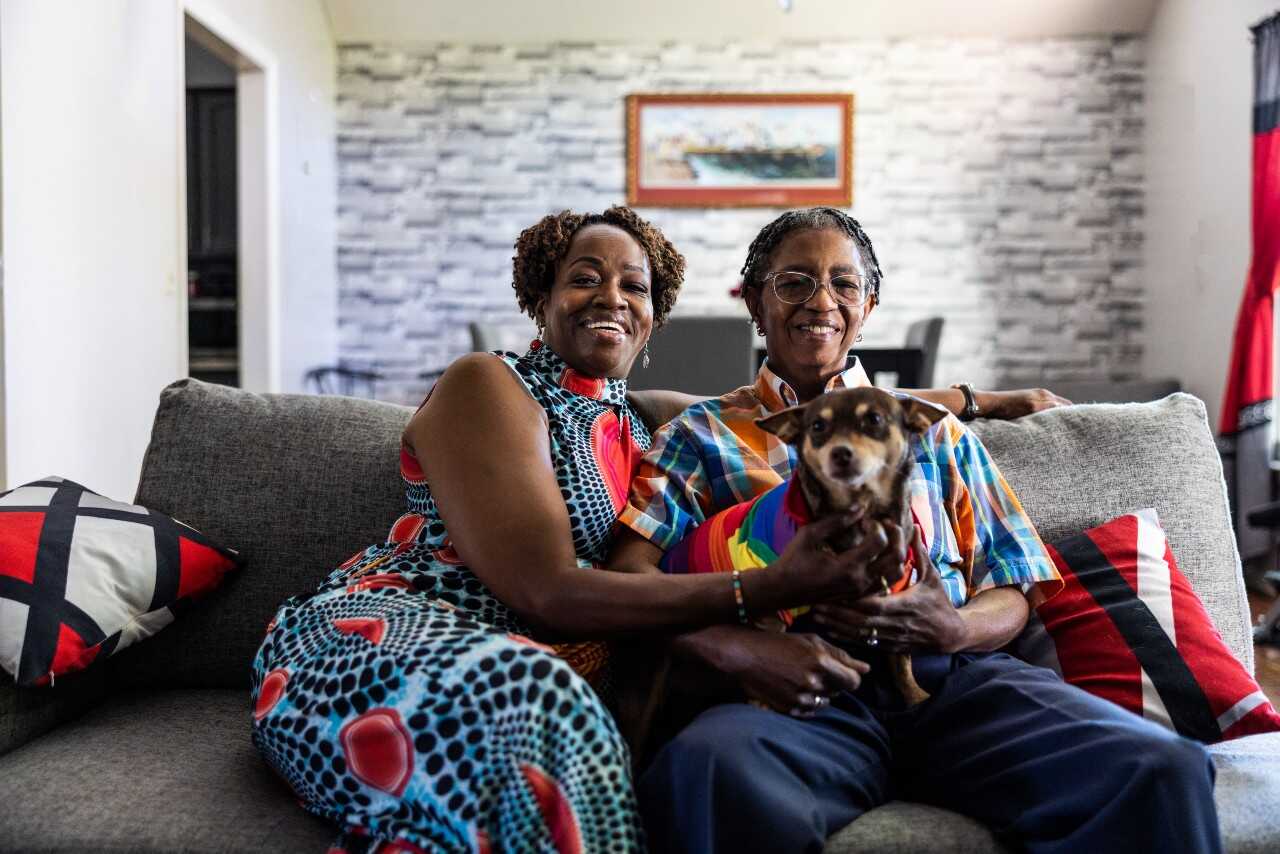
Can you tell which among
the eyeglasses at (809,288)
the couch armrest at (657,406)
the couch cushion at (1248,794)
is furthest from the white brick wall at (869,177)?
the couch cushion at (1248,794)

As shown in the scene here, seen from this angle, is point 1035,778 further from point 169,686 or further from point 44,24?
point 44,24

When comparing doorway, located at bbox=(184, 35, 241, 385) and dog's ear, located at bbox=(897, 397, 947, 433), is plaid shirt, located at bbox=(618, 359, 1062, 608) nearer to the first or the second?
dog's ear, located at bbox=(897, 397, 947, 433)

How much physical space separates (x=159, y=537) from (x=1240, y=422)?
4.50 meters

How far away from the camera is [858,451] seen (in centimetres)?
119

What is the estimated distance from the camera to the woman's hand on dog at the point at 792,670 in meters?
1.28

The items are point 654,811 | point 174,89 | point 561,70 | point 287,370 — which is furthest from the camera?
point 561,70

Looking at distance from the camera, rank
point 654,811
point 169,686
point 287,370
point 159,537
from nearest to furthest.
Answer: point 654,811, point 159,537, point 169,686, point 287,370

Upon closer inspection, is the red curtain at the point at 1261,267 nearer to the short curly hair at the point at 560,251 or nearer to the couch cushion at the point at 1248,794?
the couch cushion at the point at 1248,794

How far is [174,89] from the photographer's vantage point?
4422 mm

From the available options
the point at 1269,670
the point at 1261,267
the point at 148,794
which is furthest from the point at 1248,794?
the point at 1261,267

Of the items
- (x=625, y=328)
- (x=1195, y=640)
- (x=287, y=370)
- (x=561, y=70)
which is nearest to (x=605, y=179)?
(x=561, y=70)

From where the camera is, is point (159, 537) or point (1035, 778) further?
point (159, 537)

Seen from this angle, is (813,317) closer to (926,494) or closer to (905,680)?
(926,494)

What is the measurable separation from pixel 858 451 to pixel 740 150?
5218mm
